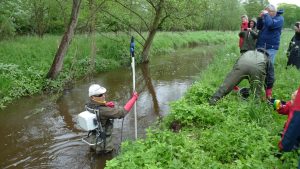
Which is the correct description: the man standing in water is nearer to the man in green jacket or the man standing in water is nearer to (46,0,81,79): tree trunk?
the man in green jacket

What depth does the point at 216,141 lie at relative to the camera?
4977mm

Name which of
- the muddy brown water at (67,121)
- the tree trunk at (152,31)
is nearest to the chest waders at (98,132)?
the muddy brown water at (67,121)

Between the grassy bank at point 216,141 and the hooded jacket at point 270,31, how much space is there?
2373mm

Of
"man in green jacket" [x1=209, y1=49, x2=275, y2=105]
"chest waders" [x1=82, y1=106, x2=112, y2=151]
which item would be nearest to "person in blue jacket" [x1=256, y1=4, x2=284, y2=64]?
"man in green jacket" [x1=209, y1=49, x2=275, y2=105]

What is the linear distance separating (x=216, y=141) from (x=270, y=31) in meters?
5.11

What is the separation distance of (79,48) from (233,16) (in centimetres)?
4732

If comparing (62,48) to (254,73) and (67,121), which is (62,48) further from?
(254,73)

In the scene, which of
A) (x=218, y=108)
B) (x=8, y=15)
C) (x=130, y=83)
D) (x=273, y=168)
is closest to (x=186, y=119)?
(x=218, y=108)

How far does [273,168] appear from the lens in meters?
4.12

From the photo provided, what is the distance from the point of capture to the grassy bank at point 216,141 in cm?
428

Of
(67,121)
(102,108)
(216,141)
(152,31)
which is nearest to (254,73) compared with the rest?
(216,141)

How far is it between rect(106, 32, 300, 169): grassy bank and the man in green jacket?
36 cm

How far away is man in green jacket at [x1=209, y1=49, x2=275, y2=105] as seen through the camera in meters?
6.54

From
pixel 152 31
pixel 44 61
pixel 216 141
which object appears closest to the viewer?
pixel 216 141
